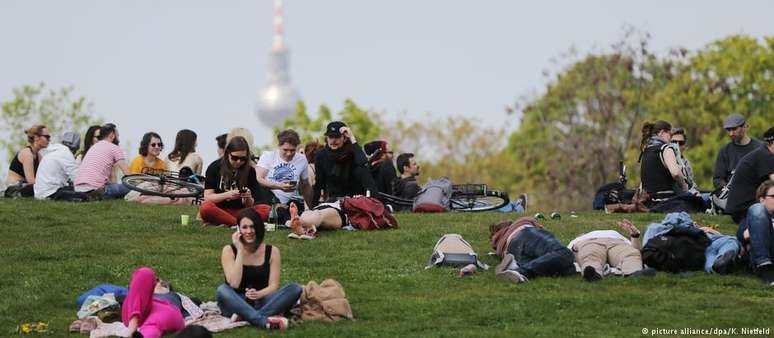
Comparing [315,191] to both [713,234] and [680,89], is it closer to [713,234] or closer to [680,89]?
[713,234]

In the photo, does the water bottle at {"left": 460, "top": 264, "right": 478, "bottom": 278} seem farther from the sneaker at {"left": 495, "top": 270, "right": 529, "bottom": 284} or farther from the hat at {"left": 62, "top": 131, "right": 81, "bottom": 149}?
the hat at {"left": 62, "top": 131, "right": 81, "bottom": 149}

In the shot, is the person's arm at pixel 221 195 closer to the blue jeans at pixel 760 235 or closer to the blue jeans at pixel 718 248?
the blue jeans at pixel 718 248

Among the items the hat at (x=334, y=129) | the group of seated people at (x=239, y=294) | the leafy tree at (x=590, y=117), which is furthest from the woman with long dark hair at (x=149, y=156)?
the leafy tree at (x=590, y=117)

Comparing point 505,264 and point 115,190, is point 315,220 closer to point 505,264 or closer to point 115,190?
point 505,264

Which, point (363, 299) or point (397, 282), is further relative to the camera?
point (397, 282)

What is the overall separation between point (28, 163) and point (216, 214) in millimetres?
7610

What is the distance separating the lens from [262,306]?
1435 centimetres

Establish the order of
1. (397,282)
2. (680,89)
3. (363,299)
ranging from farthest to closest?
1. (680,89)
2. (397,282)
3. (363,299)

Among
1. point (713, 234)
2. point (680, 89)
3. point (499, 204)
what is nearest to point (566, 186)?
point (680, 89)

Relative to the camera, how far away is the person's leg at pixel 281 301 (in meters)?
14.2

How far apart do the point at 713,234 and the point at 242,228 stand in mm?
5732

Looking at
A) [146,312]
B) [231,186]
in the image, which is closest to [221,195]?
[231,186]

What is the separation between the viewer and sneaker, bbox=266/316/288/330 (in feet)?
45.9

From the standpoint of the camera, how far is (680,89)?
69250 millimetres
